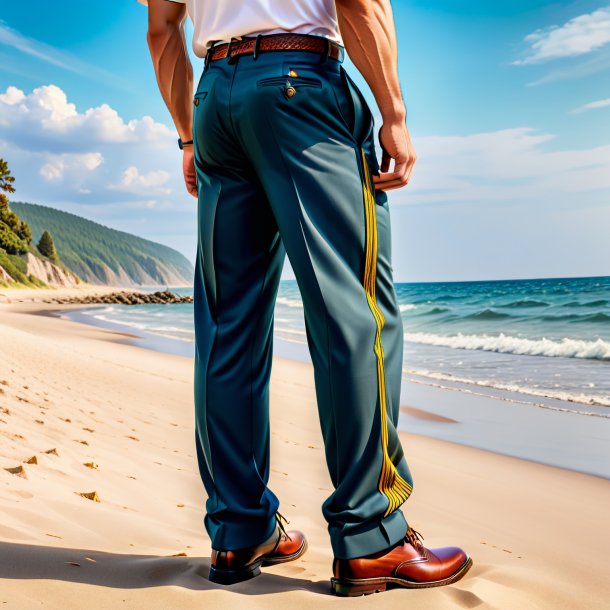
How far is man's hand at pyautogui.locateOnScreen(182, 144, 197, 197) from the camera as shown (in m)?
2.25

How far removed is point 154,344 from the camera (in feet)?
44.4

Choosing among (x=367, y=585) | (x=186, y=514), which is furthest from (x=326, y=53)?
(x=186, y=514)

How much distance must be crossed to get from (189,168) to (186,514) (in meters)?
1.25

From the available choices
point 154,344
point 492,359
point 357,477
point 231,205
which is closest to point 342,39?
point 231,205

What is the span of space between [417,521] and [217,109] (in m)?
1.79

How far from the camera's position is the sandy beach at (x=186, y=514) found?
1.71m

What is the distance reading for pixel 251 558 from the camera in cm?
191

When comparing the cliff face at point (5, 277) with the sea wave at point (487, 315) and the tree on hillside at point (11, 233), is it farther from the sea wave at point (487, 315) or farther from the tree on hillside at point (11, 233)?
the sea wave at point (487, 315)

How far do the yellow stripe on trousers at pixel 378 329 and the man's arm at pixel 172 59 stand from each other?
27.8 inches

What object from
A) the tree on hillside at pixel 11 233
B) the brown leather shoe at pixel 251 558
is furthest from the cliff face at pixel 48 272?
the brown leather shoe at pixel 251 558

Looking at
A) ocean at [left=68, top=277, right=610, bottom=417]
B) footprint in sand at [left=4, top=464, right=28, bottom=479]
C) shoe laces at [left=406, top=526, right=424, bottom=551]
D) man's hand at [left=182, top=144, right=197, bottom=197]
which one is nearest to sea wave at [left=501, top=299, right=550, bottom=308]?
ocean at [left=68, top=277, right=610, bottom=417]

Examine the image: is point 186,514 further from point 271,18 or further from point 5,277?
point 5,277

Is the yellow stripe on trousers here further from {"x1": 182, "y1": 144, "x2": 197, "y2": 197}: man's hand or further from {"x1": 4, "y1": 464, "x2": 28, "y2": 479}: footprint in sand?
{"x1": 4, "y1": 464, "x2": 28, "y2": 479}: footprint in sand

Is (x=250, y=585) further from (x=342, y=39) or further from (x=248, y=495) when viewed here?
(x=342, y=39)
